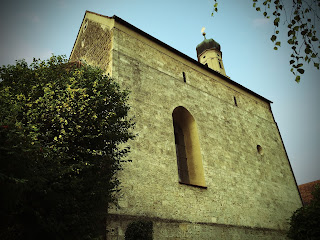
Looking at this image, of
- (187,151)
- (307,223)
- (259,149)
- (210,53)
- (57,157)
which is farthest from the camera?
(210,53)

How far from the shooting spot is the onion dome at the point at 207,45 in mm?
23094

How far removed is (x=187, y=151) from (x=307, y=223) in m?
5.68

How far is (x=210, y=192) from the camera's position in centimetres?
947

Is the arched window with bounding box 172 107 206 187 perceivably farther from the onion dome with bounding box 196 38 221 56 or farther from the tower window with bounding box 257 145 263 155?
the onion dome with bounding box 196 38 221 56

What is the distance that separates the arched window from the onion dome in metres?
14.1

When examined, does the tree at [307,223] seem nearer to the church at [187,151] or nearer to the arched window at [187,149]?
the church at [187,151]

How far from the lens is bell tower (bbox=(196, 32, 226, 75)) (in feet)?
72.5

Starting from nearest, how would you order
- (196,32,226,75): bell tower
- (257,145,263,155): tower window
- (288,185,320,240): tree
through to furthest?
(288,185,320,240): tree
(257,145,263,155): tower window
(196,32,226,75): bell tower

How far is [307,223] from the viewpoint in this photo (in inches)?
393

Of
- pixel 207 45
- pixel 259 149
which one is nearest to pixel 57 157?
pixel 259 149

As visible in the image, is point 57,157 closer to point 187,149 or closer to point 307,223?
point 187,149

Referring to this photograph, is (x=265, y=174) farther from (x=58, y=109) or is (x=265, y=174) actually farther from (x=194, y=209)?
(x=58, y=109)

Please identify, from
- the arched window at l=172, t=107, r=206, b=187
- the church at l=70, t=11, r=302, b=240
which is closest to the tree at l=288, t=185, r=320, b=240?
the church at l=70, t=11, r=302, b=240

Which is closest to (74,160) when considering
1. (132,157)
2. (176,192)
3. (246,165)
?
(132,157)
